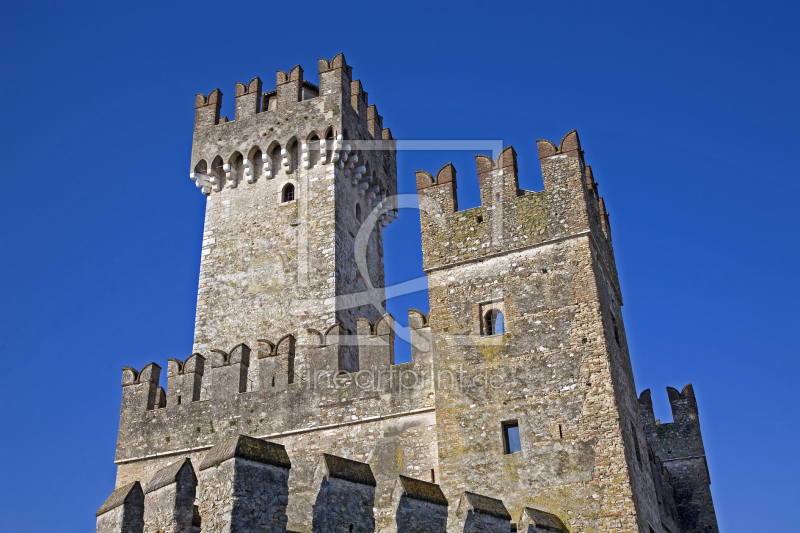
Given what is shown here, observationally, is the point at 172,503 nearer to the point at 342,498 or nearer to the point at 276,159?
the point at 342,498

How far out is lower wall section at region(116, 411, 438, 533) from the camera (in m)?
14.9

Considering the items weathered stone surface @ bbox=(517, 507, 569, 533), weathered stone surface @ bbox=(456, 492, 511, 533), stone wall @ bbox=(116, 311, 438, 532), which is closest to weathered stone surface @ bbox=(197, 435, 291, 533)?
weathered stone surface @ bbox=(456, 492, 511, 533)

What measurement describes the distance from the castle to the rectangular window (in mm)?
25

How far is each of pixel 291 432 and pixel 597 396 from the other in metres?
5.72

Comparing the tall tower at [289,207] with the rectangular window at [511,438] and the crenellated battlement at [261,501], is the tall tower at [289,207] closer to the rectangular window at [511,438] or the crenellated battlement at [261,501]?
the rectangular window at [511,438]

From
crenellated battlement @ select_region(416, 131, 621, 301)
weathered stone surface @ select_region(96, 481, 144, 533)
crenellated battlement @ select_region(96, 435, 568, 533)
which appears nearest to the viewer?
crenellated battlement @ select_region(96, 435, 568, 533)

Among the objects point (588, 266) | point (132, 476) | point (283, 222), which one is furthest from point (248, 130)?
point (588, 266)

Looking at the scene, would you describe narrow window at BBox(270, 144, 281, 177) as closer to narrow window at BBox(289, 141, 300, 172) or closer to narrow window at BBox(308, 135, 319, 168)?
narrow window at BBox(289, 141, 300, 172)

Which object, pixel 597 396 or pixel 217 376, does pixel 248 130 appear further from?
pixel 597 396

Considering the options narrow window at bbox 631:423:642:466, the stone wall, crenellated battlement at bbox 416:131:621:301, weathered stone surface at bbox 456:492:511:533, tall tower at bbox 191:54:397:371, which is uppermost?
tall tower at bbox 191:54:397:371

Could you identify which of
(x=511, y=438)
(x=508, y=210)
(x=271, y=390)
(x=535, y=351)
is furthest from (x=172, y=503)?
(x=508, y=210)

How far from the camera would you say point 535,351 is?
14.8 meters

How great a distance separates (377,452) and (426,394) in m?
1.33

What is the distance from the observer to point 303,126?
75.4ft
